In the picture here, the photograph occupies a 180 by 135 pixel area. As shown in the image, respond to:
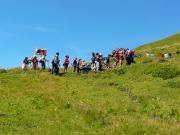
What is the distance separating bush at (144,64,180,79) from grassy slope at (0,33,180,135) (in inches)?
31.7

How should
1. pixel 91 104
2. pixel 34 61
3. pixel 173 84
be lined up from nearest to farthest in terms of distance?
1. pixel 91 104
2. pixel 173 84
3. pixel 34 61

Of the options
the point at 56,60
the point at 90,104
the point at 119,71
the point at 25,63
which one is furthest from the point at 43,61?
the point at 90,104

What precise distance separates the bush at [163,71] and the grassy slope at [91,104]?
80cm

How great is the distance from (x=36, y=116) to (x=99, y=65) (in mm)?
25783

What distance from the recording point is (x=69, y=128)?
75.2 feet

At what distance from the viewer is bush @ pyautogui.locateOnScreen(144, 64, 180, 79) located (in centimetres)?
4453

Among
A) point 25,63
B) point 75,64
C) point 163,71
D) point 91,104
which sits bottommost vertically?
point 91,104

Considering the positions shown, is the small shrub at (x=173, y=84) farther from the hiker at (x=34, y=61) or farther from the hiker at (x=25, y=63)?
the hiker at (x=25, y=63)

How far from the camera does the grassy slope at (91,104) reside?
22297mm

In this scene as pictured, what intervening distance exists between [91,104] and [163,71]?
16.9 meters

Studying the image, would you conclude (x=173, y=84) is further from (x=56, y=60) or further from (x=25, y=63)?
(x=25, y=63)

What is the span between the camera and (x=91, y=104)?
3012 centimetres

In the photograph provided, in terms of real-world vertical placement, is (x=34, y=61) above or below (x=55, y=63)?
above

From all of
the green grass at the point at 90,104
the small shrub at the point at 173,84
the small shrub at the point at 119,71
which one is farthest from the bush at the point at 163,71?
the small shrub at the point at 173,84
